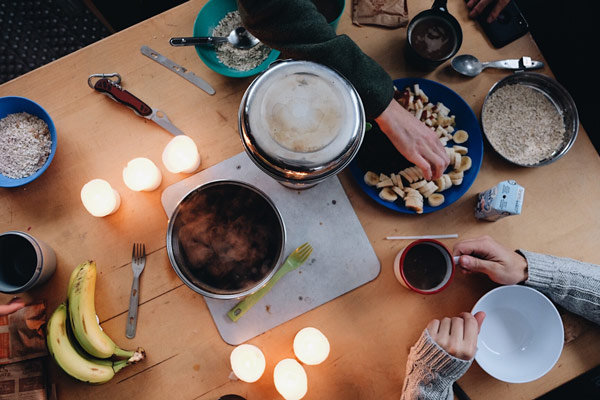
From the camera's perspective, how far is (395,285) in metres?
1.11

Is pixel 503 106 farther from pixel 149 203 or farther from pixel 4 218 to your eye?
pixel 4 218

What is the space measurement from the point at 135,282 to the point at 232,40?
2.48 feet

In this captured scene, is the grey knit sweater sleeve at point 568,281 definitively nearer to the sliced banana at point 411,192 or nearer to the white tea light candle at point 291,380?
the sliced banana at point 411,192

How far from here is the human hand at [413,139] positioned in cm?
102

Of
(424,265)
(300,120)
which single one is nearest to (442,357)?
(424,265)

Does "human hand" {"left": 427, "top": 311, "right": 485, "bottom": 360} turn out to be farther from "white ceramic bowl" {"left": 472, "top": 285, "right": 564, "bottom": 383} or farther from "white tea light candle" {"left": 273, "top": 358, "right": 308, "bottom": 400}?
"white tea light candle" {"left": 273, "top": 358, "right": 308, "bottom": 400}

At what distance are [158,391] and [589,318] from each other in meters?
1.24

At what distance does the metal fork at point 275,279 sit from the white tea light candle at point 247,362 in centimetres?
9

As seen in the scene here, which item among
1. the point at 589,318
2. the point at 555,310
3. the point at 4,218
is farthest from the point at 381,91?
the point at 4,218

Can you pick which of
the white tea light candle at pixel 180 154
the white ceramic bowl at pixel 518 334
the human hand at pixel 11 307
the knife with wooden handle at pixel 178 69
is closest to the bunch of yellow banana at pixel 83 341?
the human hand at pixel 11 307

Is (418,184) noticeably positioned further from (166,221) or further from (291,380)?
(166,221)

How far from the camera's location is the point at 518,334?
42.5 inches

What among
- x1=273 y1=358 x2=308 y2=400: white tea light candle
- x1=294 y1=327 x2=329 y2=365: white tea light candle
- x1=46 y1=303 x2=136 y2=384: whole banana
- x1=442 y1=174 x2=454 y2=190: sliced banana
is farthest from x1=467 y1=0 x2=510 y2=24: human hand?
x1=46 y1=303 x2=136 y2=384: whole banana

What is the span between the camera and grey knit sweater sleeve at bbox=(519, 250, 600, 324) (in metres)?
1.07
